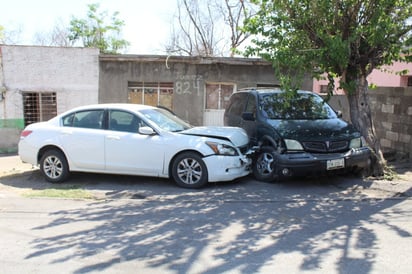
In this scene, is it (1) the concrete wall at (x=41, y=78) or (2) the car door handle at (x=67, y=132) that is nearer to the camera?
(2) the car door handle at (x=67, y=132)

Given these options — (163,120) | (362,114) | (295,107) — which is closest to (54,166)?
(163,120)

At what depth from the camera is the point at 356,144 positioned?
24.6ft

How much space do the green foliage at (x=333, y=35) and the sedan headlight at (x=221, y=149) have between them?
154 cm

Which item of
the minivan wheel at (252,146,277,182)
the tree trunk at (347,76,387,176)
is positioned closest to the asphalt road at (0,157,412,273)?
the minivan wheel at (252,146,277,182)

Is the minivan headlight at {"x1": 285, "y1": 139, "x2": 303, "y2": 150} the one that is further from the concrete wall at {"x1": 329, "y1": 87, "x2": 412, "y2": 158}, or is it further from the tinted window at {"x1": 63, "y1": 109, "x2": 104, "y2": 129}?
the tinted window at {"x1": 63, "y1": 109, "x2": 104, "y2": 129}

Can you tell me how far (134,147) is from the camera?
7.56 meters

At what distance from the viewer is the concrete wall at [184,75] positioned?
14.0 metres

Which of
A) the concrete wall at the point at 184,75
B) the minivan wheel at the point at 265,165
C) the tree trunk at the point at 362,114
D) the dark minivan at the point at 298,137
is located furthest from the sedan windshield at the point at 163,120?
the concrete wall at the point at 184,75

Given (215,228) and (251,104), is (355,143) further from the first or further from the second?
(215,228)

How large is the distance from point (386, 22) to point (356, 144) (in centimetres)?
218

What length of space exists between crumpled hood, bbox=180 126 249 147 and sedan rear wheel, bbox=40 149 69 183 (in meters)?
2.42

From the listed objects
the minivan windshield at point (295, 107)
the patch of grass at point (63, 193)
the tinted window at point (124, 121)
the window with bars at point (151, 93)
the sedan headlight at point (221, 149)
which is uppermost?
the window with bars at point (151, 93)

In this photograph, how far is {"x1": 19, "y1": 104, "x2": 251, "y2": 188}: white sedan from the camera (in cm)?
735

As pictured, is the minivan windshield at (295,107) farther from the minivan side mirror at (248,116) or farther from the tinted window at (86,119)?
the tinted window at (86,119)
